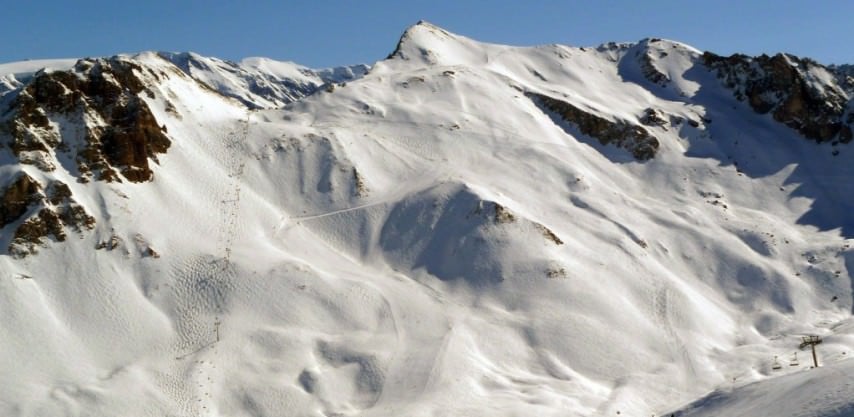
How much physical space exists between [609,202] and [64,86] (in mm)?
61258

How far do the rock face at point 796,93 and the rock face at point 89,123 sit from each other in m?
89.7

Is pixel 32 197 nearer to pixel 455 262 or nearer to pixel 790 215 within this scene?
pixel 455 262

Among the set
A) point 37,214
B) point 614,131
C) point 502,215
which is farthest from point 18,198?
point 614,131

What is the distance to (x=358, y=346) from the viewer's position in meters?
58.6

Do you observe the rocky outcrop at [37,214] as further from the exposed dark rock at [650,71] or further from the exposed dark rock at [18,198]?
the exposed dark rock at [650,71]

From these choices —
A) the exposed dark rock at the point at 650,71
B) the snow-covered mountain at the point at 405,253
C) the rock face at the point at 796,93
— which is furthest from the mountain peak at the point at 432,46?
the rock face at the point at 796,93

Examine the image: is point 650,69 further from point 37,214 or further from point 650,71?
point 37,214

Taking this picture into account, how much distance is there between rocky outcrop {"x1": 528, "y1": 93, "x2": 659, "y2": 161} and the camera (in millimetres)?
99375

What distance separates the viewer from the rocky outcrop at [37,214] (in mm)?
61938

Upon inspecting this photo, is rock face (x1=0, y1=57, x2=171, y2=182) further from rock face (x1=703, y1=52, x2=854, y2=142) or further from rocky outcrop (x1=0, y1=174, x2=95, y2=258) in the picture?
rock face (x1=703, y1=52, x2=854, y2=142)

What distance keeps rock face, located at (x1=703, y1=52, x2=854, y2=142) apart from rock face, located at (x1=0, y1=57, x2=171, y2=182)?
89702 mm

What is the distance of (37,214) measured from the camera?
63.1 metres

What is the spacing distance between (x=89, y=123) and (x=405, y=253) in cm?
3451

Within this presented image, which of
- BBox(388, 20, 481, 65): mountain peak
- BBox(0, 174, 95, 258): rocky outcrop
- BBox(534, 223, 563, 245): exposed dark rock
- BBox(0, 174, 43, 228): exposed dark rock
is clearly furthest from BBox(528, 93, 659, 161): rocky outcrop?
BBox(0, 174, 43, 228): exposed dark rock
